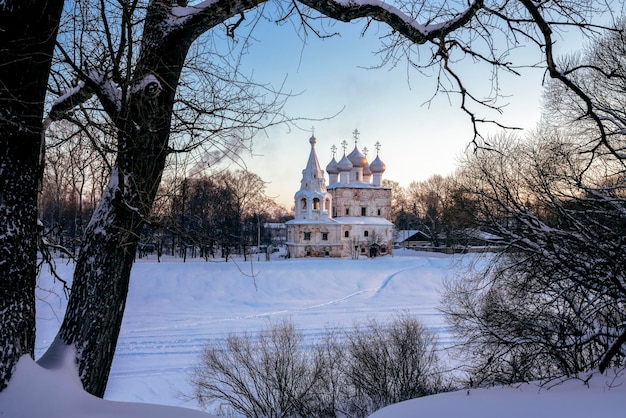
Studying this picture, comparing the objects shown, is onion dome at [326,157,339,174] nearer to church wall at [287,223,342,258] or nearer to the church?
the church

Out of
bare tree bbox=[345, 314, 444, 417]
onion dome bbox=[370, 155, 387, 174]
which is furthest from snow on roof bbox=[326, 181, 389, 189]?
bare tree bbox=[345, 314, 444, 417]

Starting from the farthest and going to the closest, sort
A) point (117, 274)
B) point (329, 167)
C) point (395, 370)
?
point (329, 167) → point (395, 370) → point (117, 274)

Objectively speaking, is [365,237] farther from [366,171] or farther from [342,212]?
[366,171]

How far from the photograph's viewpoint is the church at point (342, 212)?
125ft

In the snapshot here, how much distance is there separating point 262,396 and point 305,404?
1144 millimetres

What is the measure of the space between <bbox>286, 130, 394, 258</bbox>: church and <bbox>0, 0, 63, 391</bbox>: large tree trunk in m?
34.8

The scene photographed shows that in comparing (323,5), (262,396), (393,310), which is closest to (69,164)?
(323,5)

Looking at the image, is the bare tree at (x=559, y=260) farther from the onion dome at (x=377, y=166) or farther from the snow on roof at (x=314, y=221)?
the onion dome at (x=377, y=166)

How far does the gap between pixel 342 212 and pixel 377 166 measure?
20.2ft

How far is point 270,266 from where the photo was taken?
2825cm

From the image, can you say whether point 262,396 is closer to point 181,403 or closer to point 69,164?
point 181,403

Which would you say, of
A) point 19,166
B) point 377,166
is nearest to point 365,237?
point 377,166

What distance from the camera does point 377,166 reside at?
44.4 metres

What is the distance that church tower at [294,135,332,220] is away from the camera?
38188mm
